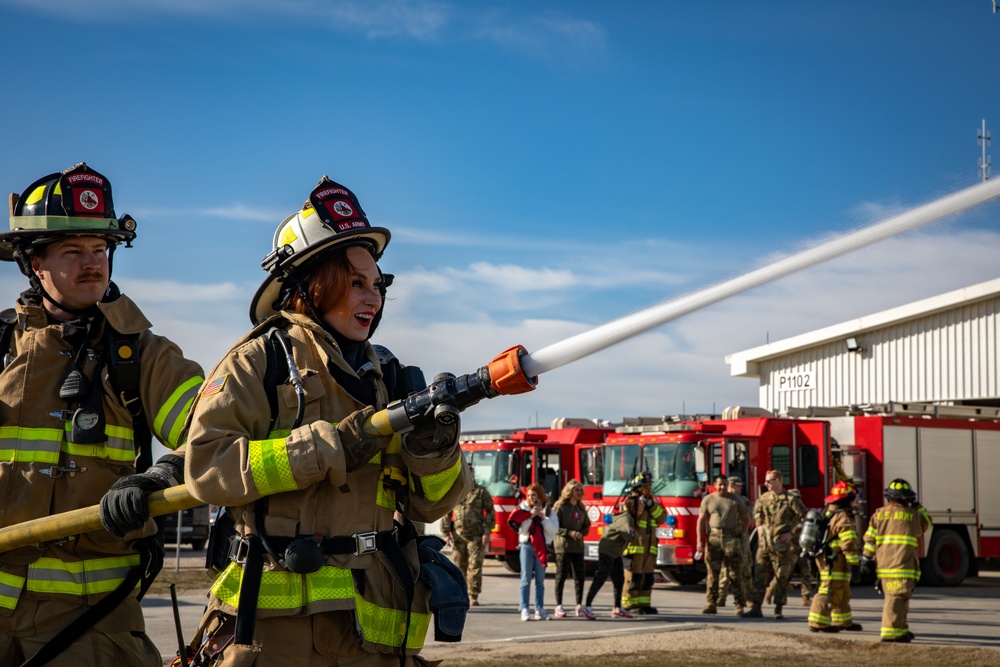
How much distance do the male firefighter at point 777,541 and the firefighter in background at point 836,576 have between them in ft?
5.38

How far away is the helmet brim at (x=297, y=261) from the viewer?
3.48 metres

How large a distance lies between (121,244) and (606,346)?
2.07 m

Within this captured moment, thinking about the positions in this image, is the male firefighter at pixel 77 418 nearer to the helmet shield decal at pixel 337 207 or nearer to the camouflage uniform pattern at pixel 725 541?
the helmet shield decal at pixel 337 207

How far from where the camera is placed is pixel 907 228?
2.57 m

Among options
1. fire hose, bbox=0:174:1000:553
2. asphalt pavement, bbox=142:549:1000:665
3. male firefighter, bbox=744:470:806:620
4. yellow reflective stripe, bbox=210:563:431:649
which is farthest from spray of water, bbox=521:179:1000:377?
male firefighter, bbox=744:470:806:620

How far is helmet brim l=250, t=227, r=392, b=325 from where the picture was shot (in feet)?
11.4

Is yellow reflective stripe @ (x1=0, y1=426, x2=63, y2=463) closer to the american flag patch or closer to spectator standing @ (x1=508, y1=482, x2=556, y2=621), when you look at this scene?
the american flag patch

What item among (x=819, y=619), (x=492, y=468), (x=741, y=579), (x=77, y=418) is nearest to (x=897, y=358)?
(x=492, y=468)

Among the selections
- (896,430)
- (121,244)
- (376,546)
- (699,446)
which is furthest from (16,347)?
(896,430)

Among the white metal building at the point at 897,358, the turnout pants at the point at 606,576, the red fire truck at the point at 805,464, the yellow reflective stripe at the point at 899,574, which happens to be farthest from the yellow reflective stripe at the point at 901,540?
the white metal building at the point at 897,358

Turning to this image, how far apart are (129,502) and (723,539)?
42.8 ft

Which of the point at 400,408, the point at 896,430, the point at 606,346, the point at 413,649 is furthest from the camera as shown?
the point at 896,430

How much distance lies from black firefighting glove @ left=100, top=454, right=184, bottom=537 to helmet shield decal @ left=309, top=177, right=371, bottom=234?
94cm

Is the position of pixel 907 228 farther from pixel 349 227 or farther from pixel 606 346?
pixel 349 227
